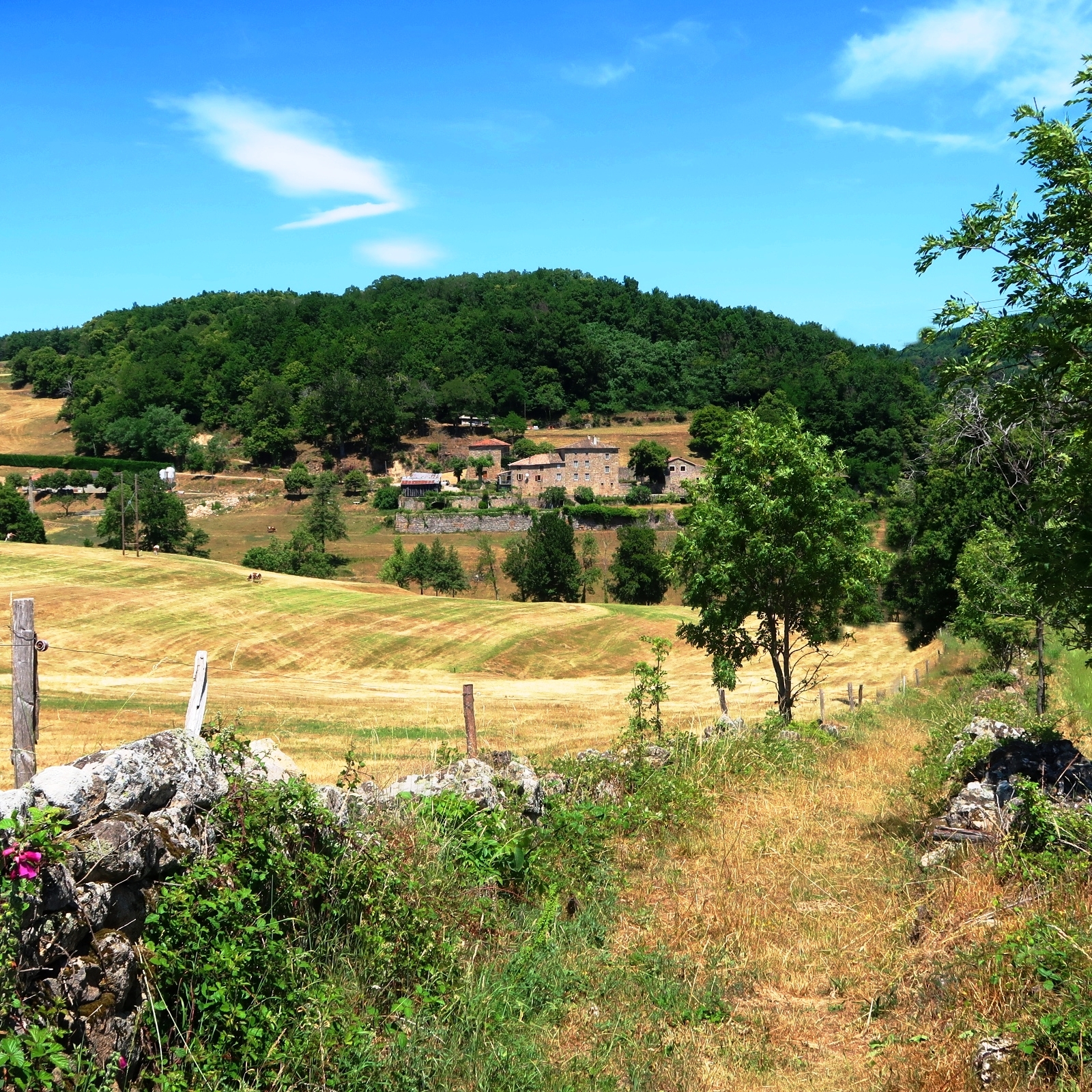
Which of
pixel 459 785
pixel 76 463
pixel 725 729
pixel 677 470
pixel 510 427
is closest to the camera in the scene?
pixel 459 785

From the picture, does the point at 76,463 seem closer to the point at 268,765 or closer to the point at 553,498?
the point at 553,498

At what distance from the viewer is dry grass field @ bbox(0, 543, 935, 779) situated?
25.5 metres

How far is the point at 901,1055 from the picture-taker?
5.64m

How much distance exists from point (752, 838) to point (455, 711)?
2293 cm

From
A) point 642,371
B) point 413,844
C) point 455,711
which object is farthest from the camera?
point 642,371

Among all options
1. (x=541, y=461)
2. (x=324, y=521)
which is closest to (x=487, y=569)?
(x=324, y=521)

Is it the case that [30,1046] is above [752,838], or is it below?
above

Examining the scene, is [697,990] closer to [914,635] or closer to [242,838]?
[242,838]

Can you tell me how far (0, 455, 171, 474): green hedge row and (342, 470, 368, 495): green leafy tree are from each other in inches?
971

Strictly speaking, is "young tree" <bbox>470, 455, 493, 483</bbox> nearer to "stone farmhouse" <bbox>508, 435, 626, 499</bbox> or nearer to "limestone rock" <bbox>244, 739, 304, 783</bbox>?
"stone farmhouse" <bbox>508, 435, 626, 499</bbox>

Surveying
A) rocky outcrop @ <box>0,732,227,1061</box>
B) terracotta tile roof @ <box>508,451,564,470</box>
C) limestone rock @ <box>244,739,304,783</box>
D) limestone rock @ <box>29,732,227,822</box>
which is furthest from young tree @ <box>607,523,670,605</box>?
rocky outcrop @ <box>0,732,227,1061</box>

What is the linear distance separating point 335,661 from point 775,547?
30763mm

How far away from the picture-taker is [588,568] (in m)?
89.1

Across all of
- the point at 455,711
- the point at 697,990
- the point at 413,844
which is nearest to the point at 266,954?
the point at 413,844
